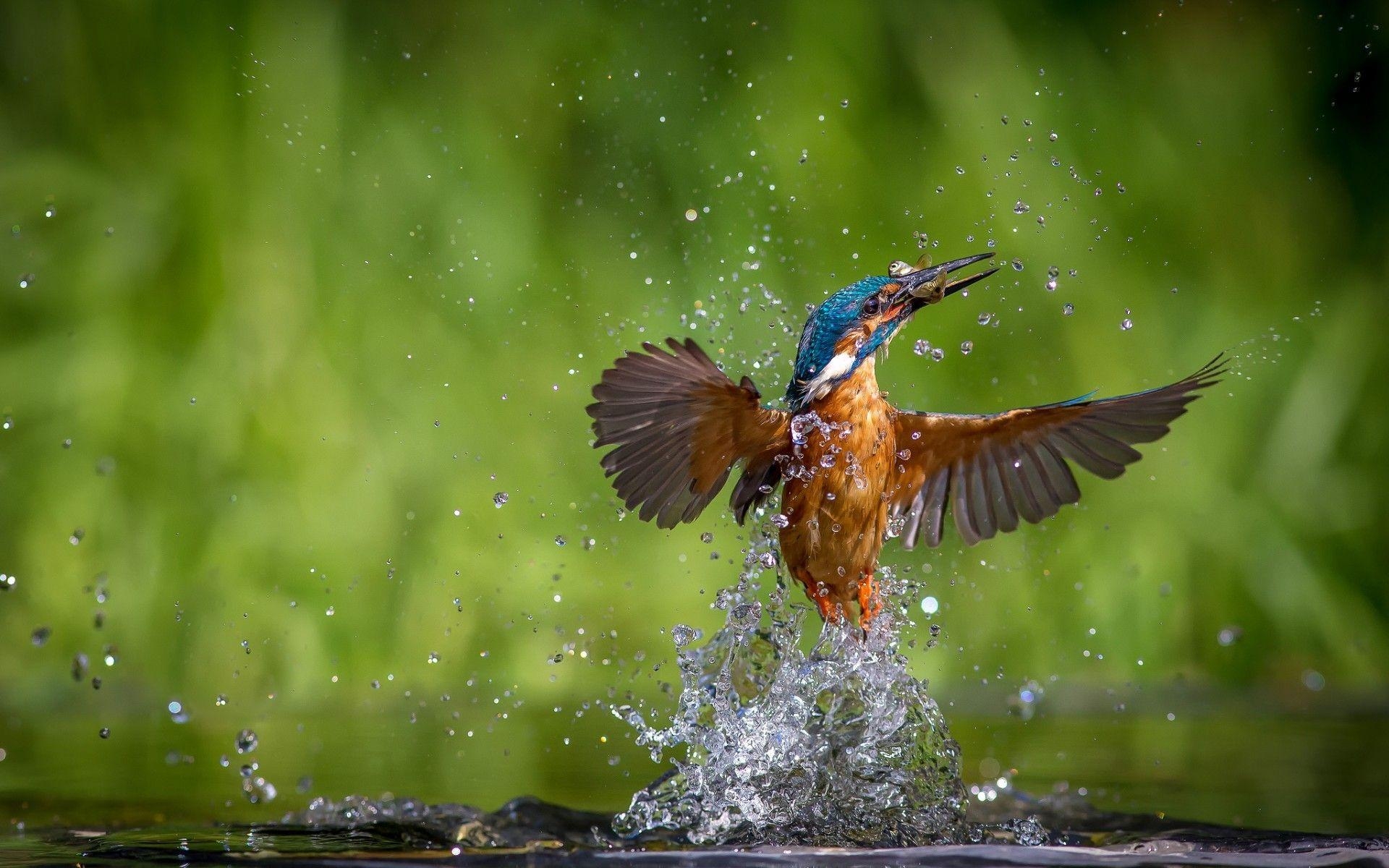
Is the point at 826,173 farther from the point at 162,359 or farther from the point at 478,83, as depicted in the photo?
the point at 162,359

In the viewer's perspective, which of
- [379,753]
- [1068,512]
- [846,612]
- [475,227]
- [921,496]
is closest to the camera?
[846,612]

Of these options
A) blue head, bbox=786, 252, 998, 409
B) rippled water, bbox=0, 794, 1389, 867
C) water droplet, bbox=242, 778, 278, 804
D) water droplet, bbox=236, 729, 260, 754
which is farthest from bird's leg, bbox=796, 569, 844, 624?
water droplet, bbox=236, 729, 260, 754

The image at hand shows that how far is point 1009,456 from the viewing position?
8.77 feet

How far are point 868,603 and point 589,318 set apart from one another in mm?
2461

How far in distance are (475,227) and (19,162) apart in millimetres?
1572

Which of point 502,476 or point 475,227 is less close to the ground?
point 475,227

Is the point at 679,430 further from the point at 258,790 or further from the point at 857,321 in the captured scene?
the point at 258,790

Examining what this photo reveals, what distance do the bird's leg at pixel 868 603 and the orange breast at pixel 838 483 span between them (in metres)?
0.04

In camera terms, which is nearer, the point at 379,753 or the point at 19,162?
the point at 379,753

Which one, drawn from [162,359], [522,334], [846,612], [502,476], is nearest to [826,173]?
[522,334]

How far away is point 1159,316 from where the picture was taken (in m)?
4.83

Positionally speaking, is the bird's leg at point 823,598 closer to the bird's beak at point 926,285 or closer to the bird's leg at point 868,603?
the bird's leg at point 868,603

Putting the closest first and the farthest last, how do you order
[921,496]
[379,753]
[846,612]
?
[846,612]
[921,496]
[379,753]

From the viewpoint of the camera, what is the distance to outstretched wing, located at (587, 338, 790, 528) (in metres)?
2.28
